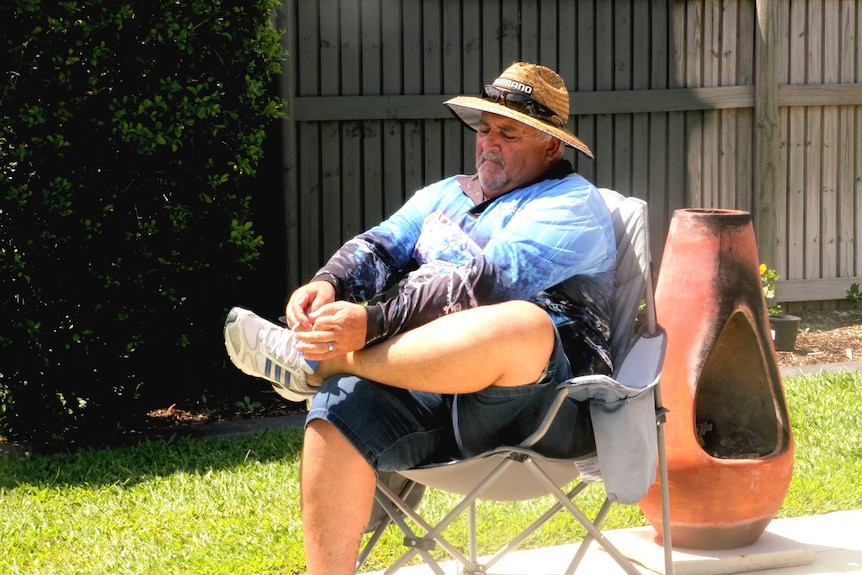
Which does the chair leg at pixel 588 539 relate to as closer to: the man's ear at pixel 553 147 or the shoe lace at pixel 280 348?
the shoe lace at pixel 280 348

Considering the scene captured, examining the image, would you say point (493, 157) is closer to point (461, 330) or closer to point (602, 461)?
point (461, 330)

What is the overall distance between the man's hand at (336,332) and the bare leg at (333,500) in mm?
181

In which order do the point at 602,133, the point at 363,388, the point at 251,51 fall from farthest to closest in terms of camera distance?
1. the point at 602,133
2. the point at 251,51
3. the point at 363,388

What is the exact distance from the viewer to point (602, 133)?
700 centimetres

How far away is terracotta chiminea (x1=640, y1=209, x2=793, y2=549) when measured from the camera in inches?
140

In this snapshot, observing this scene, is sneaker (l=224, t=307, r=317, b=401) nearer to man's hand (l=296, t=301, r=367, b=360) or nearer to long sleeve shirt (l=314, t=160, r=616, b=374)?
man's hand (l=296, t=301, r=367, b=360)

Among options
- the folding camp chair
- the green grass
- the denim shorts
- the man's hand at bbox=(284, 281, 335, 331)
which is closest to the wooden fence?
the green grass

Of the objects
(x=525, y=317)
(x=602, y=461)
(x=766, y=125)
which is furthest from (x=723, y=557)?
(x=766, y=125)

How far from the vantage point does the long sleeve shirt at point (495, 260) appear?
9.72 ft

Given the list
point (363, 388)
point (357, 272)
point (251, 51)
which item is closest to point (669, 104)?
point (251, 51)

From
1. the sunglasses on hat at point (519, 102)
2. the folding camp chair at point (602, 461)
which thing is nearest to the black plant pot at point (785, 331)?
the folding camp chair at point (602, 461)

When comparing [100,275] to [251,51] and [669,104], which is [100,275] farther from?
[669,104]

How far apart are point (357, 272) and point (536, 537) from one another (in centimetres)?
119

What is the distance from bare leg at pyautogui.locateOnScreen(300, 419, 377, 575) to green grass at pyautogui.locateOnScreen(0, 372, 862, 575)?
881 mm
